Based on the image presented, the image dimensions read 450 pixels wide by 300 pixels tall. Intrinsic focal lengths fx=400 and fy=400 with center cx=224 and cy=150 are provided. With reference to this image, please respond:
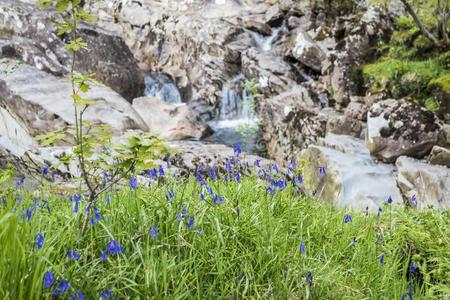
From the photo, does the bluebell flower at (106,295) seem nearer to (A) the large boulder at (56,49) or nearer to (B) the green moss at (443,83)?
(B) the green moss at (443,83)

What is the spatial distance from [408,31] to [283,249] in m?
8.90

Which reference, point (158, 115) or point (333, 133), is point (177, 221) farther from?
point (158, 115)

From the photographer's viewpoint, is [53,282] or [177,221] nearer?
[53,282]

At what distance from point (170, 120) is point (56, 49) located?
4.35 m

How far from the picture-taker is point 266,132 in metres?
11.1

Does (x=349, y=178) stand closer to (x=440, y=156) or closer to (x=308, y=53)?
(x=440, y=156)

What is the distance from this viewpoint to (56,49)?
12508 millimetres

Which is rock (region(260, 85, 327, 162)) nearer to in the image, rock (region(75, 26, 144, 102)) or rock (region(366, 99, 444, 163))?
rock (region(366, 99, 444, 163))

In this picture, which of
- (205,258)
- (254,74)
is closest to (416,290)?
(205,258)

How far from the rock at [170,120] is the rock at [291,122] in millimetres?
1970

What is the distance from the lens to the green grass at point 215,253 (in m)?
1.75

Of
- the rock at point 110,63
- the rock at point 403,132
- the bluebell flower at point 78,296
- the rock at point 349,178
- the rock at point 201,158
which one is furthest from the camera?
the rock at point 110,63

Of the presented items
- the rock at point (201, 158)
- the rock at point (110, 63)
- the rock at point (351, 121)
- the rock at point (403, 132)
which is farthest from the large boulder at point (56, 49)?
the rock at point (403, 132)

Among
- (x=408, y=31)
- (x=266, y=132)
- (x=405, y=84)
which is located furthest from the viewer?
(x=266, y=132)
